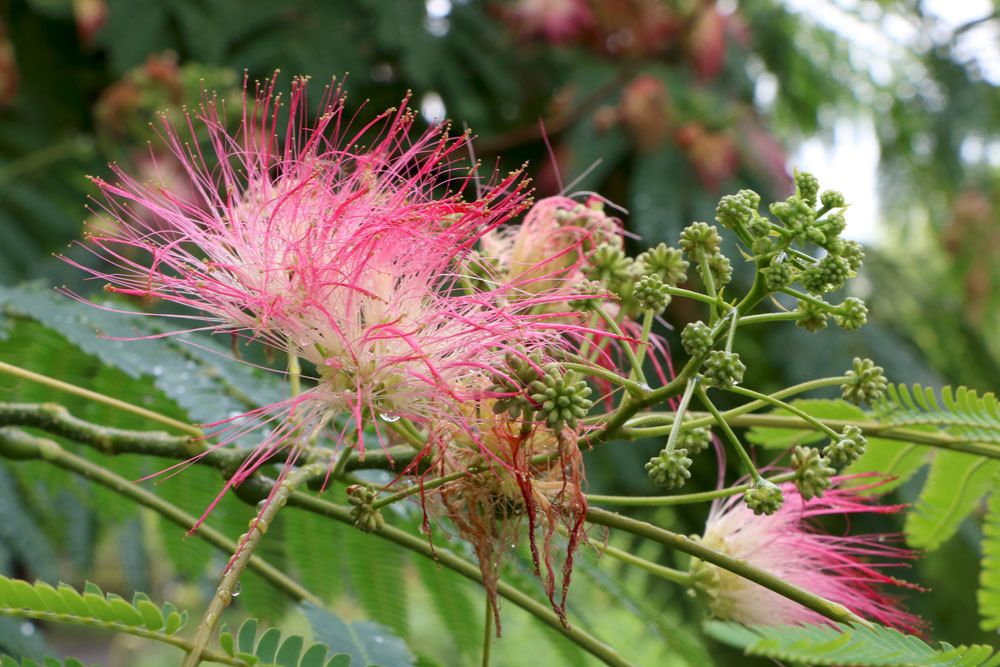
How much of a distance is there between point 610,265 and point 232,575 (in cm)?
72

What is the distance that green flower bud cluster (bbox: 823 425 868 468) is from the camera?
1.34m

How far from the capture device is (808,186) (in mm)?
1354

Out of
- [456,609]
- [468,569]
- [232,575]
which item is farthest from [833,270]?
[456,609]

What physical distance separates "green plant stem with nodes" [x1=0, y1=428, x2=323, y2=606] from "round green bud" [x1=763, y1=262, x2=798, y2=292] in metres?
0.97

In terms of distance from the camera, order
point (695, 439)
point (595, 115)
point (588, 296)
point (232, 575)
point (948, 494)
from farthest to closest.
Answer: point (595, 115) < point (948, 494) < point (695, 439) < point (588, 296) < point (232, 575)

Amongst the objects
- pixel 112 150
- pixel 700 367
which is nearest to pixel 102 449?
pixel 700 367

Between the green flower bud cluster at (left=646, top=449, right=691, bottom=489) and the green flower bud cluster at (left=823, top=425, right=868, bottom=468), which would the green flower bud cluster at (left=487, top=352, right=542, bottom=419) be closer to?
the green flower bud cluster at (left=646, top=449, right=691, bottom=489)

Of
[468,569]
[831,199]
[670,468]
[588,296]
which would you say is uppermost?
[831,199]

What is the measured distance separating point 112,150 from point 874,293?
344 cm

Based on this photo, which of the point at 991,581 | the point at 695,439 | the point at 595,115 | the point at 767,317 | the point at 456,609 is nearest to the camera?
the point at 767,317

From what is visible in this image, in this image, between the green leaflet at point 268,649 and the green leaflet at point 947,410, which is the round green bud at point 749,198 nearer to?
the green leaflet at point 947,410

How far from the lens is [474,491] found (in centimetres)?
146

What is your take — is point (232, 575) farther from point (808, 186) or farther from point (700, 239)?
point (808, 186)

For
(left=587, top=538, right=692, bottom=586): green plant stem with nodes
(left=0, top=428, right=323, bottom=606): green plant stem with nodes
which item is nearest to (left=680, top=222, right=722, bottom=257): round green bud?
(left=587, top=538, right=692, bottom=586): green plant stem with nodes
